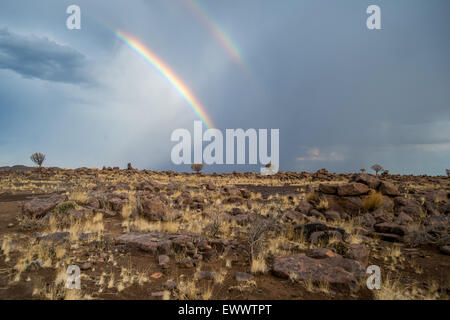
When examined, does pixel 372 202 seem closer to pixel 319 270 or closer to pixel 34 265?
pixel 319 270

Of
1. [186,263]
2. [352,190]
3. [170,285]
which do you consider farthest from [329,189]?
[170,285]

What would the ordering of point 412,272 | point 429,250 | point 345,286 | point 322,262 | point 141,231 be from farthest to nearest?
1. point 141,231
2. point 429,250
3. point 412,272
4. point 322,262
5. point 345,286

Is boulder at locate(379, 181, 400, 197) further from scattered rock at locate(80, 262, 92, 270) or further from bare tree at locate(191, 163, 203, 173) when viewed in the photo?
bare tree at locate(191, 163, 203, 173)

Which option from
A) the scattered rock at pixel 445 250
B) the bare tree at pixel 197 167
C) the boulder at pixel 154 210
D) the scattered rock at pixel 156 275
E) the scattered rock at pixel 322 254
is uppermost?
the bare tree at pixel 197 167

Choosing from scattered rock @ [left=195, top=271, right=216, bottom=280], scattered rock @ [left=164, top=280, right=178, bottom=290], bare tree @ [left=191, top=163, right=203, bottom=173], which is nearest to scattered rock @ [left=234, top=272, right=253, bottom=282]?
scattered rock @ [left=195, top=271, right=216, bottom=280]

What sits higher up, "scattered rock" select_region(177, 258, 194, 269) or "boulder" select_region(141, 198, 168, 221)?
"boulder" select_region(141, 198, 168, 221)

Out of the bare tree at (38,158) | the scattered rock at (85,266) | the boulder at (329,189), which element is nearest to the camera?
the scattered rock at (85,266)

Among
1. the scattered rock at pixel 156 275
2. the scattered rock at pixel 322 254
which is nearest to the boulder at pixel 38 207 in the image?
the scattered rock at pixel 156 275

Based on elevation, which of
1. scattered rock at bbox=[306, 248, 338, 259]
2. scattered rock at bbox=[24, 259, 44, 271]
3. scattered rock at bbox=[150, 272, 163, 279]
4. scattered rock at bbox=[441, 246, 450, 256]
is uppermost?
scattered rock at bbox=[306, 248, 338, 259]

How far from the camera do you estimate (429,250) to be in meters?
8.09

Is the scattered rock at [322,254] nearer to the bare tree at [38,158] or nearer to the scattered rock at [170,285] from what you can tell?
the scattered rock at [170,285]

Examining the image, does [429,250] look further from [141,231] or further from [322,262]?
[141,231]
